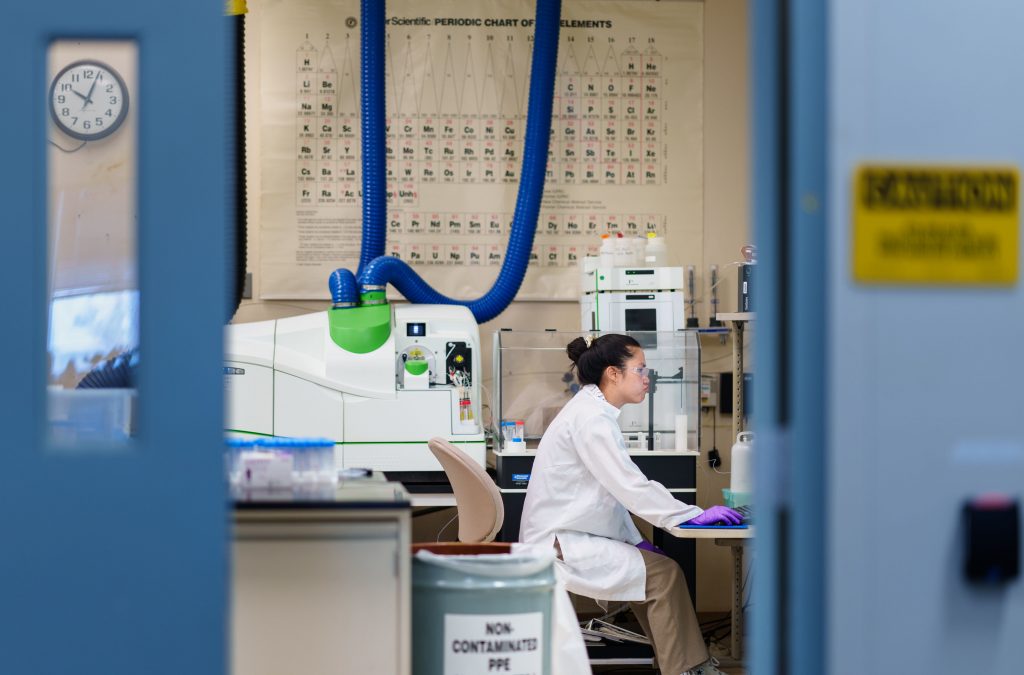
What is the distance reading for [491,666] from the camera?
7.95 feet

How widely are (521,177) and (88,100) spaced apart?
2739 mm

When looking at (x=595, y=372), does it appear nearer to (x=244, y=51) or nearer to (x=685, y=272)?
(x=685, y=272)

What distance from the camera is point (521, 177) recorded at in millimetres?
5031

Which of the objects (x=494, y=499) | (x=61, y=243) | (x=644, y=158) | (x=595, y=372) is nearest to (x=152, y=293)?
(x=61, y=243)

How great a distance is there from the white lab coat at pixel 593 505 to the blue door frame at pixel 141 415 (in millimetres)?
2062

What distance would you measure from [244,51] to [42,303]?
11.9 feet

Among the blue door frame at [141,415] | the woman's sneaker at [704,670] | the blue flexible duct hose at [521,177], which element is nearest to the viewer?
the blue door frame at [141,415]

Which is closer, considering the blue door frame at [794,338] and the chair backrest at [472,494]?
the blue door frame at [794,338]

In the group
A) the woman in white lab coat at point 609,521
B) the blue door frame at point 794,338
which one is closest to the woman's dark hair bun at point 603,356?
the woman in white lab coat at point 609,521

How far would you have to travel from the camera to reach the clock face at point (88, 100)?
1.91m

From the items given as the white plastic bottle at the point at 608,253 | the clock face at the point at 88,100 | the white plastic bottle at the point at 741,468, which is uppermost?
the clock face at the point at 88,100

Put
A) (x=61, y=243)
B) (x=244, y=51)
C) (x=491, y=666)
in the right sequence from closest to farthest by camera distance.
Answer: (x=61, y=243), (x=491, y=666), (x=244, y=51)

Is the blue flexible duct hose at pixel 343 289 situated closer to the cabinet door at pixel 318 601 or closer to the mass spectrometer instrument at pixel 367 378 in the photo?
the mass spectrometer instrument at pixel 367 378

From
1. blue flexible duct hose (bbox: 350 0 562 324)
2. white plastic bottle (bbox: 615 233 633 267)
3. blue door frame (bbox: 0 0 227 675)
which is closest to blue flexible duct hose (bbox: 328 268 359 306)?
blue flexible duct hose (bbox: 350 0 562 324)
